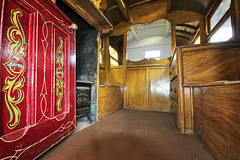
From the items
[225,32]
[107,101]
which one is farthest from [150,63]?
[107,101]

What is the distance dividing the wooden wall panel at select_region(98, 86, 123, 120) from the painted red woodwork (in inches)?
36.1

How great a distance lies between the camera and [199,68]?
5.18ft

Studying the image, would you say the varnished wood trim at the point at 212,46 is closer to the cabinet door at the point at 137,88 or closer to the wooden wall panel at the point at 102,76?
the cabinet door at the point at 137,88

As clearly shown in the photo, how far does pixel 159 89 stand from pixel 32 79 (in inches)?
124

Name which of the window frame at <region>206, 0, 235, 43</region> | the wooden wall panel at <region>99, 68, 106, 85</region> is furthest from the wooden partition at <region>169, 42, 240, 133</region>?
the wooden wall panel at <region>99, 68, 106, 85</region>

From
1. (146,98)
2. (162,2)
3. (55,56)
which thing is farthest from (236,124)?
(162,2)

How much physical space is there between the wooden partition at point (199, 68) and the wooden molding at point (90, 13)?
1418mm

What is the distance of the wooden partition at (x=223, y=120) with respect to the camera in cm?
70

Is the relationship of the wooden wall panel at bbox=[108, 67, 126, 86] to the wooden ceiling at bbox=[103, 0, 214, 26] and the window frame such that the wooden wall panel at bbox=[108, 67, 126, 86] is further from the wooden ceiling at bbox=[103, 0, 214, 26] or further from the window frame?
the window frame

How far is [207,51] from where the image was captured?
5.09 ft

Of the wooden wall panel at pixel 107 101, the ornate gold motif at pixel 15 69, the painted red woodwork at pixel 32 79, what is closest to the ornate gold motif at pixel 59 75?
the painted red woodwork at pixel 32 79

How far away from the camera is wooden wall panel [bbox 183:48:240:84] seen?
143cm

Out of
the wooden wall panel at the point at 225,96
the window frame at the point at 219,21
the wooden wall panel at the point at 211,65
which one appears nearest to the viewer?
the wooden wall panel at the point at 225,96

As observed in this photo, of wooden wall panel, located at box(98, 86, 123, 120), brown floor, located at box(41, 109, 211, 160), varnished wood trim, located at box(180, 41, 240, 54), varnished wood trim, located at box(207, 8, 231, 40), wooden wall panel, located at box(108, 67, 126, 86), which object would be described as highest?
varnished wood trim, located at box(207, 8, 231, 40)
